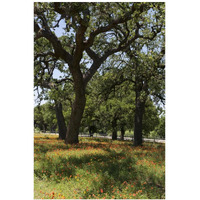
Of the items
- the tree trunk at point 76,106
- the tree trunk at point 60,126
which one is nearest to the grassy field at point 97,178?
the tree trunk at point 76,106

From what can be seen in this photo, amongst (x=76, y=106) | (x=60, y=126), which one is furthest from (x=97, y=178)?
(x=60, y=126)

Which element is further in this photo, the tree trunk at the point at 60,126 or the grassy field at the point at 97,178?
the tree trunk at the point at 60,126

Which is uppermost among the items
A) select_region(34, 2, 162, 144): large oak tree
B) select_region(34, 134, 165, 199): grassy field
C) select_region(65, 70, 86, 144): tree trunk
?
select_region(34, 2, 162, 144): large oak tree

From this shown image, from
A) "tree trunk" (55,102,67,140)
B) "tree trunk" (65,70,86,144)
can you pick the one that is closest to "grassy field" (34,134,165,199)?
"tree trunk" (65,70,86,144)

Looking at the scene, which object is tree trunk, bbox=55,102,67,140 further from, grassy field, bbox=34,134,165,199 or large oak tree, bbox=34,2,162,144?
grassy field, bbox=34,134,165,199

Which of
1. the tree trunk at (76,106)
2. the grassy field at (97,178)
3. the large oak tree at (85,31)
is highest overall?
the large oak tree at (85,31)

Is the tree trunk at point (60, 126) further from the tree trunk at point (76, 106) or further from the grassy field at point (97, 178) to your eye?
the grassy field at point (97, 178)

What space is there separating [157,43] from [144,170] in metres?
12.8

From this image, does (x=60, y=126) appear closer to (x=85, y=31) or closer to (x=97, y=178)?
(x=85, y=31)

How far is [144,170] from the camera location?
798 centimetres

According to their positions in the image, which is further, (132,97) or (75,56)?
(132,97)
